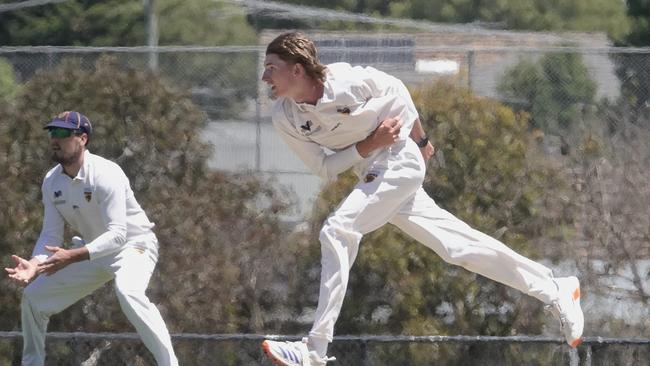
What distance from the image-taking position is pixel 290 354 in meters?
7.27

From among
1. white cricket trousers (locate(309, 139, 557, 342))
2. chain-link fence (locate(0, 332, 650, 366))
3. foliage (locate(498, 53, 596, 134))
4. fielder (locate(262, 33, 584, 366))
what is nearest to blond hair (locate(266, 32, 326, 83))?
fielder (locate(262, 33, 584, 366))

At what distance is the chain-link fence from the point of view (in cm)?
1057

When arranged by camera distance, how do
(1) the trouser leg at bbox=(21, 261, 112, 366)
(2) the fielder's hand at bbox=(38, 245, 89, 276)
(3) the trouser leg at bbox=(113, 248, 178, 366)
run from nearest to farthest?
(2) the fielder's hand at bbox=(38, 245, 89, 276), (3) the trouser leg at bbox=(113, 248, 178, 366), (1) the trouser leg at bbox=(21, 261, 112, 366)

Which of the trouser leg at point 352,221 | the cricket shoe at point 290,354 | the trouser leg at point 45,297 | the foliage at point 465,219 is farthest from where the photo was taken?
the foliage at point 465,219

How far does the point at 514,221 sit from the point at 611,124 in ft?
3.33

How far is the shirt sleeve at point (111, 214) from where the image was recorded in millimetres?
8766

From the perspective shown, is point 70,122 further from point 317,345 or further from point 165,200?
point 165,200

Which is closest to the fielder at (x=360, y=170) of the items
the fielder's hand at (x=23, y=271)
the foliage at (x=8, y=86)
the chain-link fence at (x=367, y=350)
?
the fielder's hand at (x=23, y=271)

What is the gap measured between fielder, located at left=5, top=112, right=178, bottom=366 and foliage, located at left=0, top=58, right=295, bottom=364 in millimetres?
2694

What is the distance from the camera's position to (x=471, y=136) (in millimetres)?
11797

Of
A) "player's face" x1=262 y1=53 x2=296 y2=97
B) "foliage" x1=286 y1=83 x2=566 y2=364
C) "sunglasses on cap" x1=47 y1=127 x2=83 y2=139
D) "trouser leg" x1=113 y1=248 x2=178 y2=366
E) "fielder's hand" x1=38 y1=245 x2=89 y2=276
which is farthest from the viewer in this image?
"foliage" x1=286 y1=83 x2=566 y2=364

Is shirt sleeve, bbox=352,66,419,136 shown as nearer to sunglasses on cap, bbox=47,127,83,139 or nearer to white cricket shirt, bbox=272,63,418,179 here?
white cricket shirt, bbox=272,63,418,179

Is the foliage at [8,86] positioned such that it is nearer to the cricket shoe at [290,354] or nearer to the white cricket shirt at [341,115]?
the white cricket shirt at [341,115]

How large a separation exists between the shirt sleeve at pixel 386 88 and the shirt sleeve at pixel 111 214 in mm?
1875
